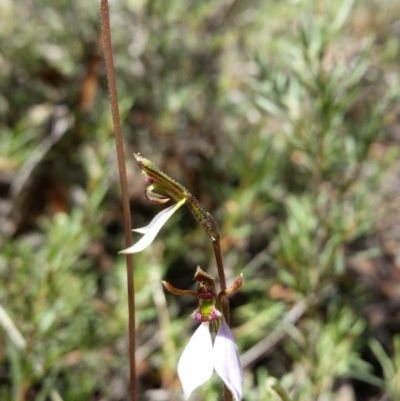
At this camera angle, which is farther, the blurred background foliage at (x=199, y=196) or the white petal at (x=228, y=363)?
the blurred background foliage at (x=199, y=196)

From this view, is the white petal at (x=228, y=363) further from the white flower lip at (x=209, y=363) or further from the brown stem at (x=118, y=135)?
the brown stem at (x=118, y=135)

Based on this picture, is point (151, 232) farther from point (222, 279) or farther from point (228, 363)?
point (228, 363)

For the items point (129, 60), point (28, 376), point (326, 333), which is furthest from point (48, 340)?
point (129, 60)

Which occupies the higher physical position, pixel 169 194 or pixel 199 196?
pixel 169 194

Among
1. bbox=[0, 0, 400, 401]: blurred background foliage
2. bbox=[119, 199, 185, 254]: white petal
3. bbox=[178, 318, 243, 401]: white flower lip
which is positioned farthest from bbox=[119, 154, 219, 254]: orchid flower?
bbox=[0, 0, 400, 401]: blurred background foliage

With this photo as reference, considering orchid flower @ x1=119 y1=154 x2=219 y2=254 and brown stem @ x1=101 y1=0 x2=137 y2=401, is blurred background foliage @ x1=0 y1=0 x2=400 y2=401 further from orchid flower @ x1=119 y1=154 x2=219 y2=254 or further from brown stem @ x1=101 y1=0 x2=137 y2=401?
orchid flower @ x1=119 y1=154 x2=219 y2=254

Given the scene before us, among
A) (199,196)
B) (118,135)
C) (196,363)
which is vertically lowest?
(199,196)

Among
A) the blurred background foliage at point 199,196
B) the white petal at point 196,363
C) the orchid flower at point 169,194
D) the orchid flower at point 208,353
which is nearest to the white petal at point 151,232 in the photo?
the orchid flower at point 169,194

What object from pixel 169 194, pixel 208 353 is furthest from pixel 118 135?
pixel 208 353
